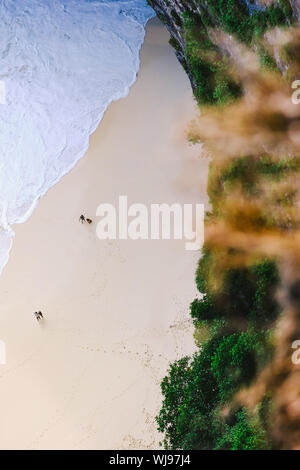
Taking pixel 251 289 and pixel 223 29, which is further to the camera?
pixel 223 29

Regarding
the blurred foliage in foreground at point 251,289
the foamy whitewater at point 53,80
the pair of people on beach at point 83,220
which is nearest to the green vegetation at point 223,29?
the blurred foliage in foreground at point 251,289

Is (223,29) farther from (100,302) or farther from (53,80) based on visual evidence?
(53,80)

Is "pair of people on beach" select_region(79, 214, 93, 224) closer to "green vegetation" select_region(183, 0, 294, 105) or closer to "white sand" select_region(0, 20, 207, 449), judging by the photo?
"white sand" select_region(0, 20, 207, 449)

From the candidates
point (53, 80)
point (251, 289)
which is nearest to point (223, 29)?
point (251, 289)

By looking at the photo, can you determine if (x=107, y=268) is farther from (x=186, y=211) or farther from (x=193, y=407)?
(x=193, y=407)

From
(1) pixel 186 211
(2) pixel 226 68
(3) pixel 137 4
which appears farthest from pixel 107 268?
(3) pixel 137 4

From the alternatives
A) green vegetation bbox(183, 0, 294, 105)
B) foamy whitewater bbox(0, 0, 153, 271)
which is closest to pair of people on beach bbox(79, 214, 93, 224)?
foamy whitewater bbox(0, 0, 153, 271)

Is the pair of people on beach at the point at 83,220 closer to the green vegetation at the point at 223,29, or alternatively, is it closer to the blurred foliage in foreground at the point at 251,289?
the blurred foliage in foreground at the point at 251,289
